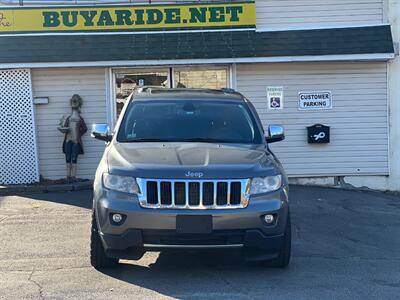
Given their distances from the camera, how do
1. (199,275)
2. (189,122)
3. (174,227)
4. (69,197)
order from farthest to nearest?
(69,197) → (189,122) → (199,275) → (174,227)

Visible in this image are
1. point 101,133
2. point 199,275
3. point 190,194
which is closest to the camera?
point 190,194

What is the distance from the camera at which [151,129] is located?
6461 millimetres

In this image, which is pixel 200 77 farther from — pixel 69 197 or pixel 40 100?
pixel 69 197

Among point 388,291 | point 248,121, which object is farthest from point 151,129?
point 388,291

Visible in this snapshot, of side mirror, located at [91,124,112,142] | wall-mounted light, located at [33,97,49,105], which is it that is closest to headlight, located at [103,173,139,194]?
side mirror, located at [91,124,112,142]

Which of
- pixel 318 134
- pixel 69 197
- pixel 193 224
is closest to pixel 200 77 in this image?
pixel 318 134

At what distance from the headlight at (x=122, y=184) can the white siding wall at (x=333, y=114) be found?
714 centimetres

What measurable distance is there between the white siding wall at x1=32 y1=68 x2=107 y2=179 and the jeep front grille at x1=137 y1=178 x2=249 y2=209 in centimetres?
706

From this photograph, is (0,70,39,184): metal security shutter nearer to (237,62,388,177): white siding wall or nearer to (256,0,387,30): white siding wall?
(237,62,388,177): white siding wall

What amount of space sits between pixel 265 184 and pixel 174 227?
3.24ft

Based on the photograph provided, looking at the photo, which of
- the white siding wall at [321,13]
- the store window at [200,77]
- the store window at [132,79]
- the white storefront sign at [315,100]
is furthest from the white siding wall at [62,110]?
the white storefront sign at [315,100]

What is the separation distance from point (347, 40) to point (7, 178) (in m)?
7.64

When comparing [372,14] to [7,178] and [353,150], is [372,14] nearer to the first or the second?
[353,150]

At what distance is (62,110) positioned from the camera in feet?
39.9
